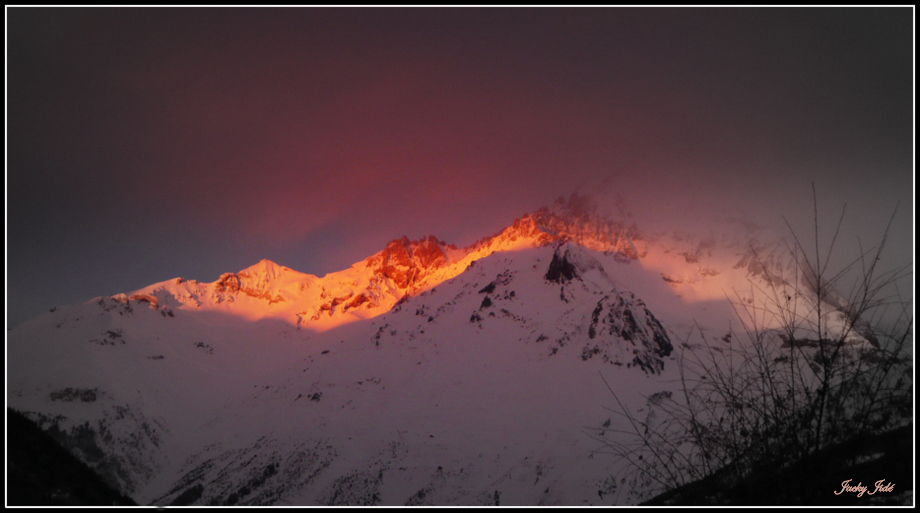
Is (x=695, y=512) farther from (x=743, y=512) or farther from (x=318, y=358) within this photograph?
(x=318, y=358)

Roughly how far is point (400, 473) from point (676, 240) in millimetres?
130259

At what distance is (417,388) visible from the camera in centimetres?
8919

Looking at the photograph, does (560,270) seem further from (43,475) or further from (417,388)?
(43,475)

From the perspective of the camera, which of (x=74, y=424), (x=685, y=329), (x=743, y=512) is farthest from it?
(x=685, y=329)

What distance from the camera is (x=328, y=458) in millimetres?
70562

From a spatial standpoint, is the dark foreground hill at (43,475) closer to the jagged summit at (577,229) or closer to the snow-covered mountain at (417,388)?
the snow-covered mountain at (417,388)

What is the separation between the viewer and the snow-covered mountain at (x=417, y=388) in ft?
210

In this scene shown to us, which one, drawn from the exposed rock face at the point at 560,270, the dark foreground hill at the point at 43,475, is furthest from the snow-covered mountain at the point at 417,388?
the dark foreground hill at the point at 43,475

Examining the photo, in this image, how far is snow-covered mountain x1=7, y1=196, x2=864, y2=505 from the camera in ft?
210

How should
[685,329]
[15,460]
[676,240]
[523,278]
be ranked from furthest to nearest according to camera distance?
[676,240]
[523,278]
[685,329]
[15,460]

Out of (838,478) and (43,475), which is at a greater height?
(43,475)

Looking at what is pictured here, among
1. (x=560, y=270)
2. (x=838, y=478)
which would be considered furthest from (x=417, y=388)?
(x=838, y=478)

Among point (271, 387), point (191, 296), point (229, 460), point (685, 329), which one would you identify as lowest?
point (685, 329)

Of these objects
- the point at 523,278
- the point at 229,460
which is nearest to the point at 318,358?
the point at 229,460
